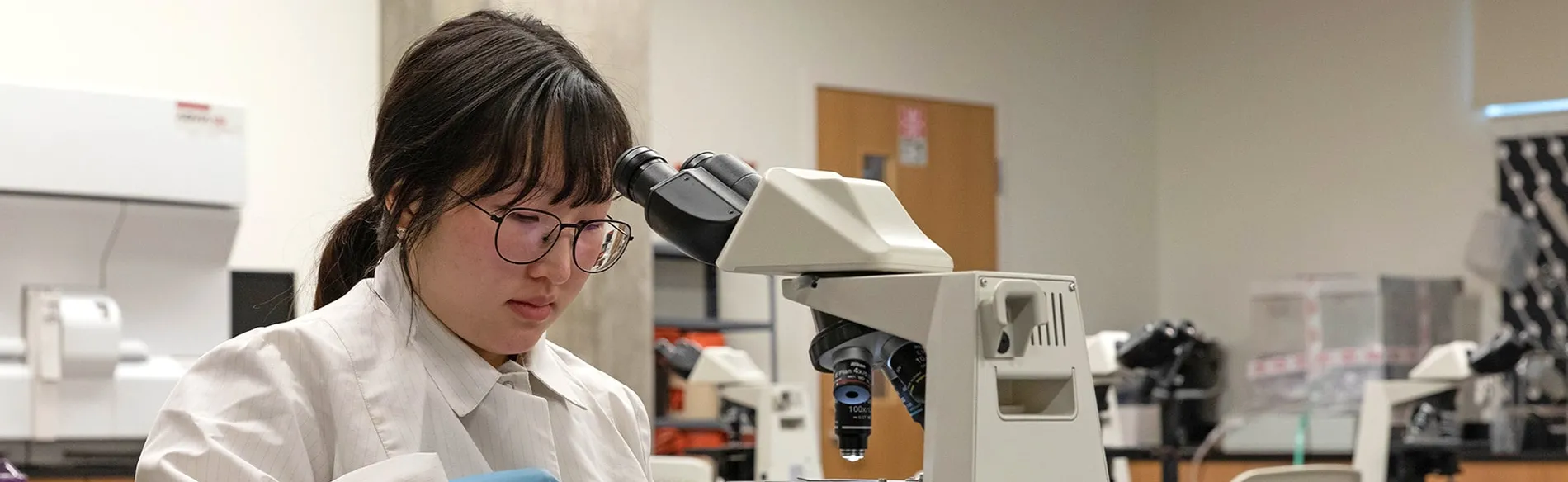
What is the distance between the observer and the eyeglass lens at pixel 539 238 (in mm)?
1102

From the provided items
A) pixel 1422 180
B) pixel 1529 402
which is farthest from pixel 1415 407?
pixel 1422 180

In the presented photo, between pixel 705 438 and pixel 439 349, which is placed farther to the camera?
pixel 705 438

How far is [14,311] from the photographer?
3719mm

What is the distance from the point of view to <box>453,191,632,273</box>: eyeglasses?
3.61 ft

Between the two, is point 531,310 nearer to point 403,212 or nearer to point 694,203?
point 403,212

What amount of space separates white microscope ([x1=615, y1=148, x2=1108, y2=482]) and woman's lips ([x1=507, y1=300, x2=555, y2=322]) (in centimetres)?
21

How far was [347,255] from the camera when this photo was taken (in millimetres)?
1297

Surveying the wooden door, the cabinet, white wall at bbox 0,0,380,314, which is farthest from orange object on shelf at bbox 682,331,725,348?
white wall at bbox 0,0,380,314

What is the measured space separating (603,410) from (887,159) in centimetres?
527

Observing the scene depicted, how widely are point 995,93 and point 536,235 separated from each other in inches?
236

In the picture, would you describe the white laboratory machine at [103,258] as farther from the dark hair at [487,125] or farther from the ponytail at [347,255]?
the dark hair at [487,125]

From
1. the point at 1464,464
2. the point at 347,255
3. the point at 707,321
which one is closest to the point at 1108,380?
the point at 1464,464

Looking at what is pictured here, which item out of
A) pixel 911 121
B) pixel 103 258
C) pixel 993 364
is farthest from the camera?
pixel 911 121

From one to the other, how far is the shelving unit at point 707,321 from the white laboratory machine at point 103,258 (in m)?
1.71
